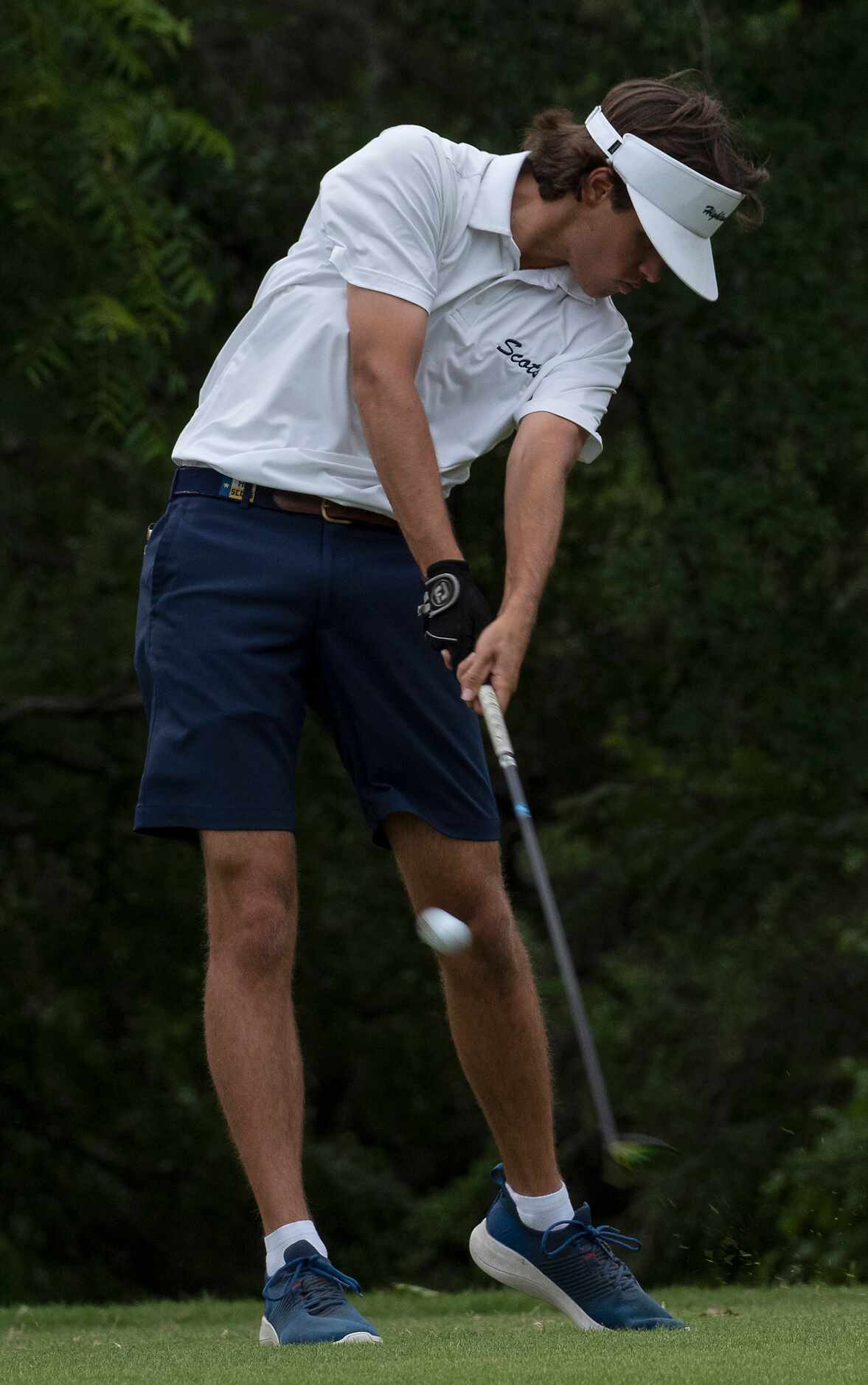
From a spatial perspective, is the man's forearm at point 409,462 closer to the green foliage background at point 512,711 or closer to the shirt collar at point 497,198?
the shirt collar at point 497,198

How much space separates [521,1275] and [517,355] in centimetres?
162

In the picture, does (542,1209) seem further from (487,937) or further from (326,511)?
(326,511)

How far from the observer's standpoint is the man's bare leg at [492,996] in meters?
3.64

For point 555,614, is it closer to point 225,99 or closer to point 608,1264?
point 225,99

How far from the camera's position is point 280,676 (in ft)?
11.7

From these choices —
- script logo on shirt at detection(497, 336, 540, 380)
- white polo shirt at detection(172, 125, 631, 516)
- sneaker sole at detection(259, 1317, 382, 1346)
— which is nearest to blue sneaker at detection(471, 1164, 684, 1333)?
sneaker sole at detection(259, 1317, 382, 1346)

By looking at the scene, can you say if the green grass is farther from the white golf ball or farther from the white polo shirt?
the white polo shirt

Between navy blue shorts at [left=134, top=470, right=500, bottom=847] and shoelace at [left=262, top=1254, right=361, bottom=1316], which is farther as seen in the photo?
navy blue shorts at [left=134, top=470, right=500, bottom=847]

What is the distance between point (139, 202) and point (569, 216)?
425 cm

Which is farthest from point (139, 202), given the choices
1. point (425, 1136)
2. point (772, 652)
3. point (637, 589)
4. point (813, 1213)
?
point (425, 1136)

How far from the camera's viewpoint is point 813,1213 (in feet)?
26.9

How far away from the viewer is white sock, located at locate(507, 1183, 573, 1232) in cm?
368

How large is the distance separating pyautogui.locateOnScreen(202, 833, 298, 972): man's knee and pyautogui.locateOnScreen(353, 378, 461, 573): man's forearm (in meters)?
0.55

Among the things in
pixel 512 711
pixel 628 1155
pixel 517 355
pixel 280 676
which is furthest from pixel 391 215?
pixel 512 711
